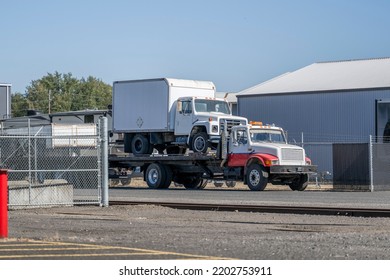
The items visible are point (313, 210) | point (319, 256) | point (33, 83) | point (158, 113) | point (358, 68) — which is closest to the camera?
point (319, 256)

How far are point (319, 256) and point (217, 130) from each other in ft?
77.0

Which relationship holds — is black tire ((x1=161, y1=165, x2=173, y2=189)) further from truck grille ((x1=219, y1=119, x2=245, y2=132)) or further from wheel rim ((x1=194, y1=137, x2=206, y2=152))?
truck grille ((x1=219, y1=119, x2=245, y2=132))

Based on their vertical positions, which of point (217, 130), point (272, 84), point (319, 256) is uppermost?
point (272, 84)

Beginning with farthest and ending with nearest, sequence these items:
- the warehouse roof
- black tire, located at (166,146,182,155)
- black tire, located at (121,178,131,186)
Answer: the warehouse roof < black tire, located at (121,178,131,186) < black tire, located at (166,146,182,155)

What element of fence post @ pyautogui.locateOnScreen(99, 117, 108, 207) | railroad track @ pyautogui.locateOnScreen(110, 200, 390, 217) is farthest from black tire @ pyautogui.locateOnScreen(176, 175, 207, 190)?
fence post @ pyautogui.locateOnScreen(99, 117, 108, 207)

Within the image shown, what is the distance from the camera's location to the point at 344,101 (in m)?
53.6

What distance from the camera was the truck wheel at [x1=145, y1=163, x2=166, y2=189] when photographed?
37.6 meters

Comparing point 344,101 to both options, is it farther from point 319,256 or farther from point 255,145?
point 319,256

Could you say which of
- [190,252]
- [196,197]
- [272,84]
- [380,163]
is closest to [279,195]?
[196,197]

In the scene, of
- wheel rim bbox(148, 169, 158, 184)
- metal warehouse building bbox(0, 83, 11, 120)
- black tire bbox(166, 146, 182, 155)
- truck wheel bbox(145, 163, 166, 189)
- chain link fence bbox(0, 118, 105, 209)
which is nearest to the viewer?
chain link fence bbox(0, 118, 105, 209)

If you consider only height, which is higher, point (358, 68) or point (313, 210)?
point (358, 68)

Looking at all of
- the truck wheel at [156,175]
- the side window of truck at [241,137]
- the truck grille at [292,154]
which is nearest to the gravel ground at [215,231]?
the truck grille at [292,154]

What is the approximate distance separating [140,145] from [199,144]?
11.4 ft

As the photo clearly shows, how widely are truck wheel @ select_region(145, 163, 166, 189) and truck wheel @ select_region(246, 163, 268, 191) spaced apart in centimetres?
437
